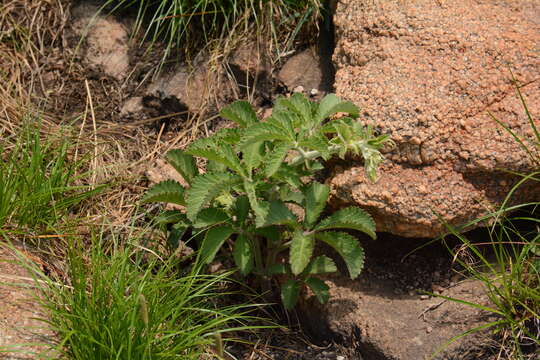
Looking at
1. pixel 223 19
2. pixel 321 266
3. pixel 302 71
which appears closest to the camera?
pixel 321 266

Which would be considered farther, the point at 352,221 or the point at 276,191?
the point at 276,191

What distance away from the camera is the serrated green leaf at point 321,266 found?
247 centimetres

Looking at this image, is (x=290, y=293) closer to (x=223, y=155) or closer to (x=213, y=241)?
(x=213, y=241)

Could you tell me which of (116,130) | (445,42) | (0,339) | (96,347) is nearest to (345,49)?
(445,42)

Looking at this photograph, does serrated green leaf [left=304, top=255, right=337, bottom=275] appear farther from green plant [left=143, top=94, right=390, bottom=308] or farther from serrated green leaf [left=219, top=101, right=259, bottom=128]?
serrated green leaf [left=219, top=101, right=259, bottom=128]

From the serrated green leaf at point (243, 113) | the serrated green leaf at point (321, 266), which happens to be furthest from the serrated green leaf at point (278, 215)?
the serrated green leaf at point (243, 113)

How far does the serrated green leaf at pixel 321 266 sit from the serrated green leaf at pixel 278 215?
226 millimetres

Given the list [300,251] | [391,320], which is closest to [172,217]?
[300,251]

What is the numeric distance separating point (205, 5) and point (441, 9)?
111 centimetres

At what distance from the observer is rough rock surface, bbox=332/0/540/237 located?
2449 millimetres

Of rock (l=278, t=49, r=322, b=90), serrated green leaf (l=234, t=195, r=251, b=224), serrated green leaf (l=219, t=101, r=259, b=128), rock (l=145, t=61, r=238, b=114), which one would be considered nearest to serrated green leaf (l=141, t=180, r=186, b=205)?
serrated green leaf (l=234, t=195, r=251, b=224)

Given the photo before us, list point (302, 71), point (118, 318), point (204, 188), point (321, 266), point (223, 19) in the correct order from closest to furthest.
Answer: point (118, 318), point (204, 188), point (321, 266), point (302, 71), point (223, 19)

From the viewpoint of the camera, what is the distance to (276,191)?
8.03 feet

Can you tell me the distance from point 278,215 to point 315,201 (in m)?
0.17
